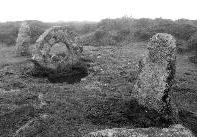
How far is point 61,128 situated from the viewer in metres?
11.3

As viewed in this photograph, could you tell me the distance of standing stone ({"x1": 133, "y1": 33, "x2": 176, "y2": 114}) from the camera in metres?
11.7

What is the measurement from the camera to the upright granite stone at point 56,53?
1905cm

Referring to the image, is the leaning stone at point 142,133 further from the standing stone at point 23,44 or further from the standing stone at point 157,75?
the standing stone at point 23,44

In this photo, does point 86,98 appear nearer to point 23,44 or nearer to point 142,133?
point 142,133

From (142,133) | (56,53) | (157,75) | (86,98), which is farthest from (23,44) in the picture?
(142,133)

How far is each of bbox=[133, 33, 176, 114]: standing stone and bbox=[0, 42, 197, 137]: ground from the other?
38 centimetres

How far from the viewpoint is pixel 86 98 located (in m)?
14.2

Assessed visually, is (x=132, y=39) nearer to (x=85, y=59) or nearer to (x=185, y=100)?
(x=85, y=59)

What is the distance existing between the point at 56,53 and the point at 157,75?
29.3 feet

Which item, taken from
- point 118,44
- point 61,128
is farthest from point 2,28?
point 61,128

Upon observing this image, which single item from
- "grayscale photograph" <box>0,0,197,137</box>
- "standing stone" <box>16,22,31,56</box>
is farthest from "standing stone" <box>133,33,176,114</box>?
"standing stone" <box>16,22,31,56</box>

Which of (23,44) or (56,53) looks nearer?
(56,53)

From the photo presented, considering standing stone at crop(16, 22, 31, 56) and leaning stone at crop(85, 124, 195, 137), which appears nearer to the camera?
leaning stone at crop(85, 124, 195, 137)

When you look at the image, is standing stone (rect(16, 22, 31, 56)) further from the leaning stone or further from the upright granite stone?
the leaning stone
